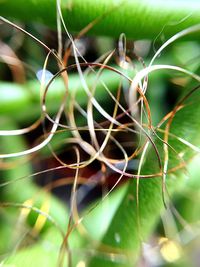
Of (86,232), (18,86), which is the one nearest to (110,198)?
(86,232)

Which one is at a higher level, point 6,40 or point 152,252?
point 6,40

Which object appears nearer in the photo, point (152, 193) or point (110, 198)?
point (152, 193)

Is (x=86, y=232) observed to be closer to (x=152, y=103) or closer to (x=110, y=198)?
(x=110, y=198)

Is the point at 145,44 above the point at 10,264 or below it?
above

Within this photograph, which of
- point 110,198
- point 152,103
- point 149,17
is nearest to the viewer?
point 149,17

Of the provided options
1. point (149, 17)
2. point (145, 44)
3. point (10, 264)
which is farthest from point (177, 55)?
point (10, 264)

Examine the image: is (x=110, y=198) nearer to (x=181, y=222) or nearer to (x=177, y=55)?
(x=181, y=222)

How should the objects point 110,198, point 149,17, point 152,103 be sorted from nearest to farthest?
point 149,17
point 110,198
point 152,103

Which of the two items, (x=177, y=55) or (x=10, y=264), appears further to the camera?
(x=177, y=55)

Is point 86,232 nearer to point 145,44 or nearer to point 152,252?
point 152,252
